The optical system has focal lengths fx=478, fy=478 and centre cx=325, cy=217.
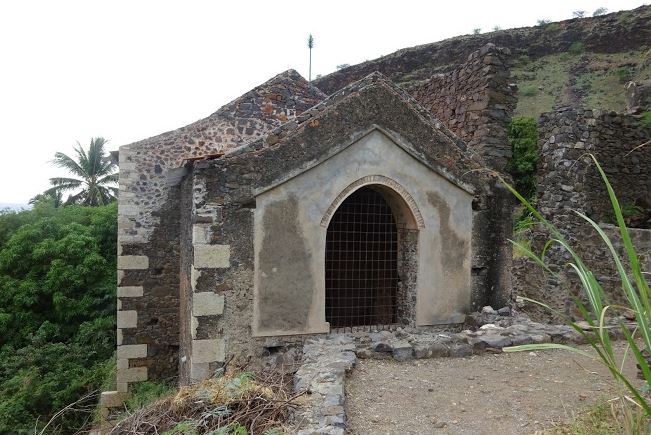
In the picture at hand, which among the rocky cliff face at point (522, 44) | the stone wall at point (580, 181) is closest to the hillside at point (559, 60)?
the rocky cliff face at point (522, 44)

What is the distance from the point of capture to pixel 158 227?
9906 mm

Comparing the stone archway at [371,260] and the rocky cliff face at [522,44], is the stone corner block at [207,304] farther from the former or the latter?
the rocky cliff face at [522,44]

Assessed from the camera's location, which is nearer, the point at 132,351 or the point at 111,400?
the point at 132,351

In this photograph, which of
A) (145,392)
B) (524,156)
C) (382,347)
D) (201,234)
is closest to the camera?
(382,347)

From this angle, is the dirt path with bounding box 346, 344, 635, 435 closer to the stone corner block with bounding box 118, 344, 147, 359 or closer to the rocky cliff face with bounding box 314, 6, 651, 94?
the stone corner block with bounding box 118, 344, 147, 359

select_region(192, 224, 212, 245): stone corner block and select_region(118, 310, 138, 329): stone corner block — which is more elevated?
select_region(192, 224, 212, 245): stone corner block

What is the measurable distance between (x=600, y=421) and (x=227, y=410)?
117 inches

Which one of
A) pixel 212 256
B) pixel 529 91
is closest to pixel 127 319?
pixel 212 256

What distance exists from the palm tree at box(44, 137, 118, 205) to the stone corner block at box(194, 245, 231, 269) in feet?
76.5

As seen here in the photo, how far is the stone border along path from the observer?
4.14m

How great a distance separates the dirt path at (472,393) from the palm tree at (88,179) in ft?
84.0

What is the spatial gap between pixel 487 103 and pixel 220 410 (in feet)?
23.5

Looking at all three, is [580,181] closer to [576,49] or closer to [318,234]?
[318,234]

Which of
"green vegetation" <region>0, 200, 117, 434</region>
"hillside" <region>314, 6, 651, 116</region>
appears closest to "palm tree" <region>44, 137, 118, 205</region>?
"green vegetation" <region>0, 200, 117, 434</region>
